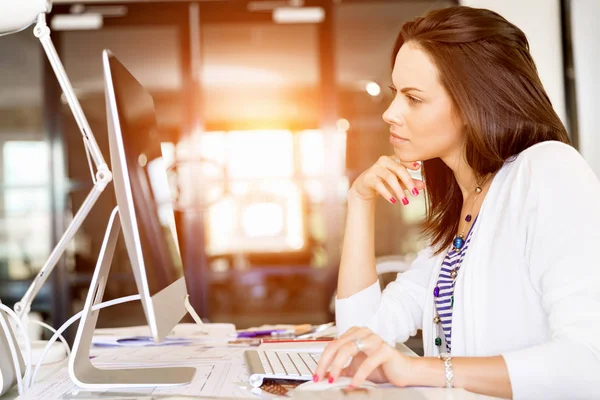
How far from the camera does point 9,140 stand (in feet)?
12.7

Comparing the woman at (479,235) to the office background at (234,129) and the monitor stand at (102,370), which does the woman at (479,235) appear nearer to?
the monitor stand at (102,370)

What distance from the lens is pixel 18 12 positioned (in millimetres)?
995

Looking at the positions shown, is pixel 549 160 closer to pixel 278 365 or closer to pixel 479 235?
pixel 479 235

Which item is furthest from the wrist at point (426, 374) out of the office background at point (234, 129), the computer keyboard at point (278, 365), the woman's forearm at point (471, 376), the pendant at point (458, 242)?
the office background at point (234, 129)

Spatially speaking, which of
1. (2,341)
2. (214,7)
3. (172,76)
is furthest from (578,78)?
(2,341)

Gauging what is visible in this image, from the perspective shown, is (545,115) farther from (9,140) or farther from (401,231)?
(9,140)

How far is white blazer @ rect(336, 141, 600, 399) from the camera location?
81 centimetres

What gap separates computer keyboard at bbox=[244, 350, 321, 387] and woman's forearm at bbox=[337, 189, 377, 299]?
27 cm

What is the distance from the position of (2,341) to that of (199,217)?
2766 mm

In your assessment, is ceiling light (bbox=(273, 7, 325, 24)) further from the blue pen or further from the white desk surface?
the white desk surface

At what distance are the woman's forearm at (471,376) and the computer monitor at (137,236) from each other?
37cm

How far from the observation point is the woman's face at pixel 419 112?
1.18 metres

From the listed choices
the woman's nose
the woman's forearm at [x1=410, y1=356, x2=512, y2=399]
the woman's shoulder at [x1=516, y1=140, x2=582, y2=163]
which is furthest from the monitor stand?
the woman's shoulder at [x1=516, y1=140, x2=582, y2=163]

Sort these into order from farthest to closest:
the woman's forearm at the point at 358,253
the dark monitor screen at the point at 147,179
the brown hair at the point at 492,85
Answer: the woman's forearm at the point at 358,253
the brown hair at the point at 492,85
the dark monitor screen at the point at 147,179
